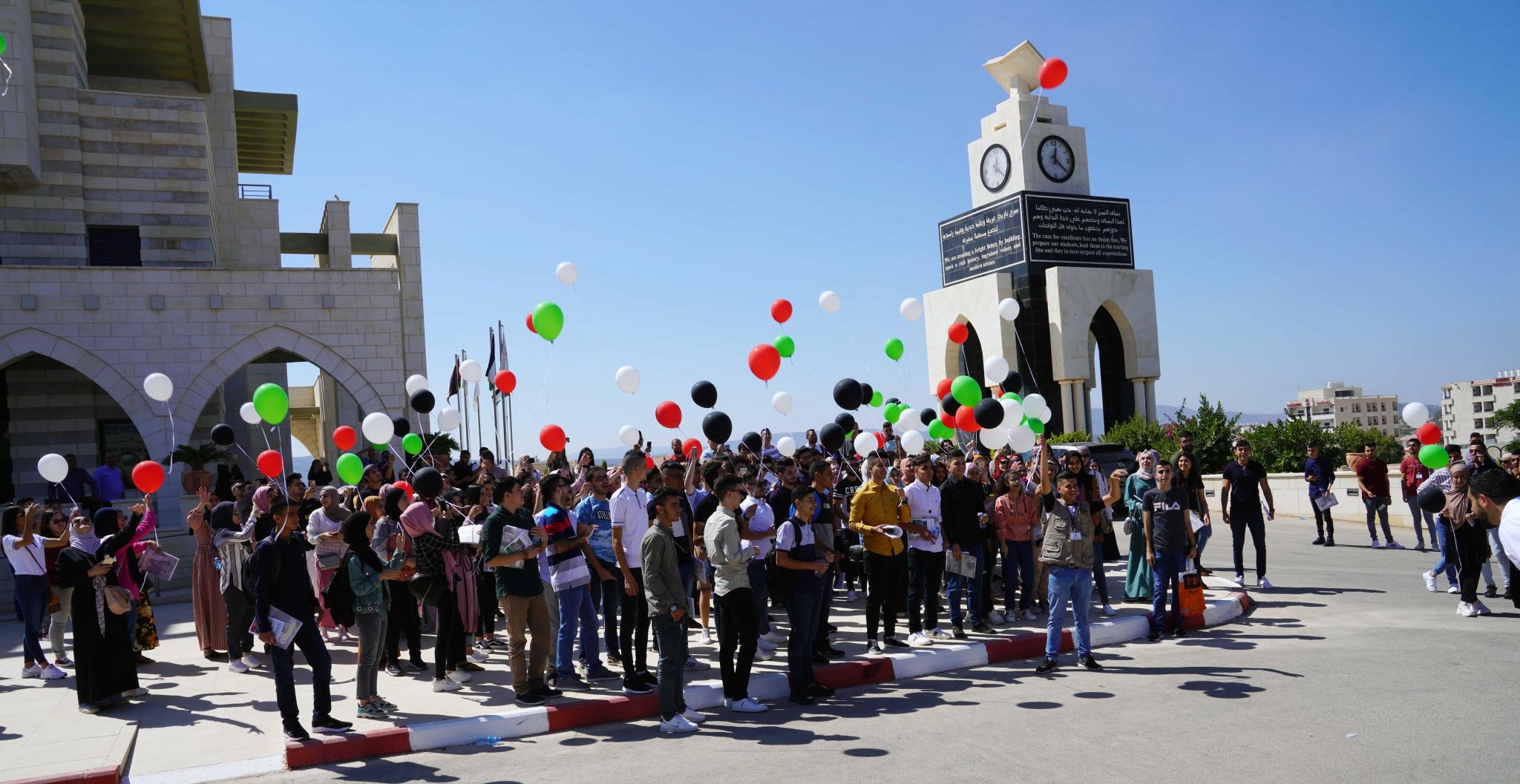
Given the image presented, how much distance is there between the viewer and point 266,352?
70.1 feet

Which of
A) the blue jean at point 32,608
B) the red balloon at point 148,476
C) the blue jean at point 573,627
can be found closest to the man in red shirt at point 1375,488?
the blue jean at point 573,627

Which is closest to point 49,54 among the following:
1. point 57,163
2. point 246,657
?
point 57,163

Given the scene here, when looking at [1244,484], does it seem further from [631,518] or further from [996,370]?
[631,518]

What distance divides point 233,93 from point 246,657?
23838 mm

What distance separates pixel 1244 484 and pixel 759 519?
654cm

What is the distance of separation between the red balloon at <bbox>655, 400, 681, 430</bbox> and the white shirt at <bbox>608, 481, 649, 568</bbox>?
4829mm

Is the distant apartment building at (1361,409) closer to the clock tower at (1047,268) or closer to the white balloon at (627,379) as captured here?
the clock tower at (1047,268)

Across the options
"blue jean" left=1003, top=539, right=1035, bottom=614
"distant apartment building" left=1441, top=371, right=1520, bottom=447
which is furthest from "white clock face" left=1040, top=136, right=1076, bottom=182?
"distant apartment building" left=1441, top=371, right=1520, bottom=447

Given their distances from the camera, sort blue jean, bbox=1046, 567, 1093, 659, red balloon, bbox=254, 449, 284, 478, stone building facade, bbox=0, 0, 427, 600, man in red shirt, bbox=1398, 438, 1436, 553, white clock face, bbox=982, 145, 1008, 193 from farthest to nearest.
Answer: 1. white clock face, bbox=982, 145, 1008, 193
2. stone building facade, bbox=0, 0, 427, 600
3. man in red shirt, bbox=1398, 438, 1436, 553
4. red balloon, bbox=254, 449, 284, 478
5. blue jean, bbox=1046, 567, 1093, 659

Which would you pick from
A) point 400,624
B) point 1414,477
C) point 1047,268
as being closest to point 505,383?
point 400,624

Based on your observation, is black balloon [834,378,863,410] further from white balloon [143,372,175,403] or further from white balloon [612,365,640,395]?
white balloon [143,372,175,403]

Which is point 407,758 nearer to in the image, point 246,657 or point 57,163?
point 246,657

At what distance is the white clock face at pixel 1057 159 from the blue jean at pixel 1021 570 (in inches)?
1060

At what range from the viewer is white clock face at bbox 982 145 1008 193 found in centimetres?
3484
